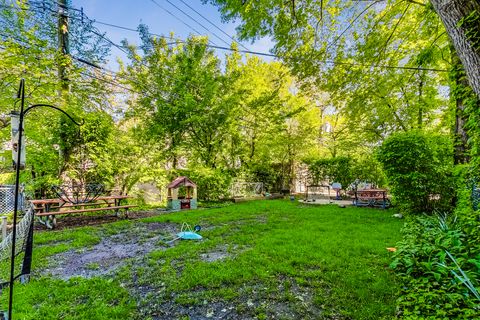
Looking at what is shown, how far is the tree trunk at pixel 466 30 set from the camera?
1.82m

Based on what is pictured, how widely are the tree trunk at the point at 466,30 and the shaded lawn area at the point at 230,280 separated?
2.33m

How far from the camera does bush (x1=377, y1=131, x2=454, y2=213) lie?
5934 millimetres

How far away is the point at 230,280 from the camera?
120 inches

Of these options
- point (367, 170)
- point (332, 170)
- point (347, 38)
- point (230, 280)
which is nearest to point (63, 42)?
point (347, 38)

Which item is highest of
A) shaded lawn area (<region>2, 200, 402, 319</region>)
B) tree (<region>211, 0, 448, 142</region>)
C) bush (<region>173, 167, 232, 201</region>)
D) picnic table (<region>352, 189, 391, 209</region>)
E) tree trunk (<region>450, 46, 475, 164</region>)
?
tree (<region>211, 0, 448, 142</region>)

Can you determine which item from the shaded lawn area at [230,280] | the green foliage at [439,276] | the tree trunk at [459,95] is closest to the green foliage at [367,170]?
the tree trunk at [459,95]

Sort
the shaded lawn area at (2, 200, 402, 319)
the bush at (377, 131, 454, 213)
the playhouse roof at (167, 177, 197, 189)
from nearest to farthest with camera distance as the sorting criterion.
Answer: the shaded lawn area at (2, 200, 402, 319)
the bush at (377, 131, 454, 213)
the playhouse roof at (167, 177, 197, 189)

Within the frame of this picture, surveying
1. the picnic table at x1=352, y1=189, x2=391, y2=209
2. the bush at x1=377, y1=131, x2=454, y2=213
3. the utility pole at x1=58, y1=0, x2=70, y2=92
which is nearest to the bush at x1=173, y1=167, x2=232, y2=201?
the utility pole at x1=58, y1=0, x2=70, y2=92

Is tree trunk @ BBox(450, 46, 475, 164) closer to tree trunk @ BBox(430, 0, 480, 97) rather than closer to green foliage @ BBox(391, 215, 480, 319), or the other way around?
tree trunk @ BBox(430, 0, 480, 97)

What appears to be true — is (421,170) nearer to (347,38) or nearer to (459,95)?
(459,95)

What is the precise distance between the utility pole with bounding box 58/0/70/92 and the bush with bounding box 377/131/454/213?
34.6 ft

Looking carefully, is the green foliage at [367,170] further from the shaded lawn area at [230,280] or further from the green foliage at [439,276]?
the green foliage at [439,276]

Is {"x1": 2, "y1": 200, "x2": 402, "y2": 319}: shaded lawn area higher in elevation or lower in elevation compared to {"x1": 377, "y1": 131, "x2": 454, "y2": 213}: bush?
lower

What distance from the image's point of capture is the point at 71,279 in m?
3.10
